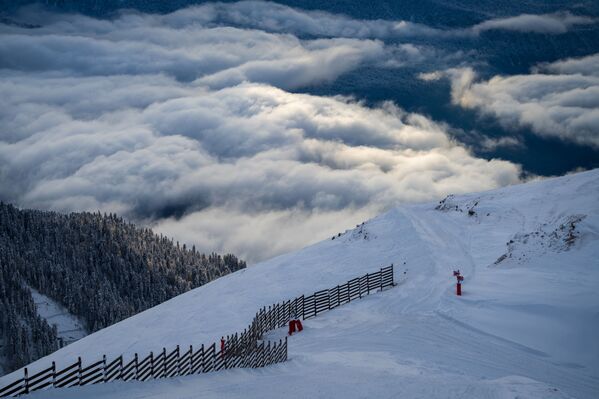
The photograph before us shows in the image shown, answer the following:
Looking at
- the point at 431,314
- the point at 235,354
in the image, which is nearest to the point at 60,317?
the point at 235,354

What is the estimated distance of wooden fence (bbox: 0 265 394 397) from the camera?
1013 inches

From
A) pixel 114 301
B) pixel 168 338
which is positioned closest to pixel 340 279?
pixel 168 338

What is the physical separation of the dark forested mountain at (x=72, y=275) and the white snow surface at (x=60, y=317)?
1585mm

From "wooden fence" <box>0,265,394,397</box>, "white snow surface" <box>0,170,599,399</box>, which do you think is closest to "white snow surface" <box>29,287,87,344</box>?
"white snow surface" <box>0,170,599,399</box>

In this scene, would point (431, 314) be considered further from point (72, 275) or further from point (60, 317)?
point (72, 275)

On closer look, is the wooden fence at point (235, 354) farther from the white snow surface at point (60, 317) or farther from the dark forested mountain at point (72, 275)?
the white snow surface at point (60, 317)

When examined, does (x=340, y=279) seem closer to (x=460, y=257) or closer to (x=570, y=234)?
(x=460, y=257)

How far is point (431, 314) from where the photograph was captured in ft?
119

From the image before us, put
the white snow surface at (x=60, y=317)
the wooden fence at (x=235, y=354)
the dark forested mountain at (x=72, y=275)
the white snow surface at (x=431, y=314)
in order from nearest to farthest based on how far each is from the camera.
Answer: the white snow surface at (x=431, y=314) → the wooden fence at (x=235, y=354) → the dark forested mountain at (x=72, y=275) → the white snow surface at (x=60, y=317)

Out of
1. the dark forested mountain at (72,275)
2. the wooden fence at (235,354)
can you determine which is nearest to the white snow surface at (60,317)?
the dark forested mountain at (72,275)

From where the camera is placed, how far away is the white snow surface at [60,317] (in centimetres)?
15225

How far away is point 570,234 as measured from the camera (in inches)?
1638

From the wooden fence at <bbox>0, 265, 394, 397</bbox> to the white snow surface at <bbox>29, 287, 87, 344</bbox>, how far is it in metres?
118

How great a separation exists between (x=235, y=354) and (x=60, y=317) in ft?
475
